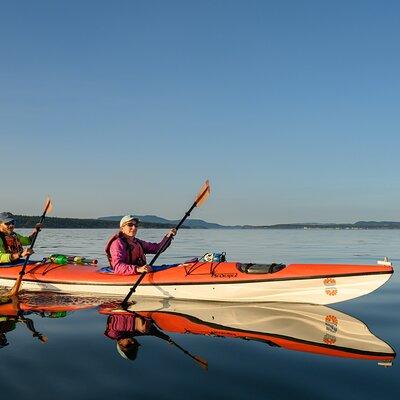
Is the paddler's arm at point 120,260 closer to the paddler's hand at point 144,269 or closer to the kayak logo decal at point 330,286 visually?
the paddler's hand at point 144,269

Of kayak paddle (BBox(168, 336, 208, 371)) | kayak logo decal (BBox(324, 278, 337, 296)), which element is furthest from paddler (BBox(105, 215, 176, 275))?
kayak paddle (BBox(168, 336, 208, 371))

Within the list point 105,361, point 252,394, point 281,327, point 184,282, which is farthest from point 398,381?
point 184,282

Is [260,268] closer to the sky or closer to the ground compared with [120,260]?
closer to the sky

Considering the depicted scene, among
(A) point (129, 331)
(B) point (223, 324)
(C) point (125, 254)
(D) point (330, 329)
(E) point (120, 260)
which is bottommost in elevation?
(A) point (129, 331)

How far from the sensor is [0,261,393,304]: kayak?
30.4 feet

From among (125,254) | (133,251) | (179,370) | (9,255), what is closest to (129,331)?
(179,370)

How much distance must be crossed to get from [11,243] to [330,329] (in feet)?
28.0

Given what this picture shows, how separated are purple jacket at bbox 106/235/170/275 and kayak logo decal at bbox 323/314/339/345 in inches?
158

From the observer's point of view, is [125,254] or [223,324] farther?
[125,254]

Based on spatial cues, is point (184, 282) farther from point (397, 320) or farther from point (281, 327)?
point (397, 320)

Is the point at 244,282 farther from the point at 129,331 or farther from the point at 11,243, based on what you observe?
the point at 11,243

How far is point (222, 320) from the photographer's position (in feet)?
28.2

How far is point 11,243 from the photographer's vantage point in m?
12.5

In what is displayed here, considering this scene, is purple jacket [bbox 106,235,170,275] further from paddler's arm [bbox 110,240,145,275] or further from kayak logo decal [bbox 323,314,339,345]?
kayak logo decal [bbox 323,314,339,345]
